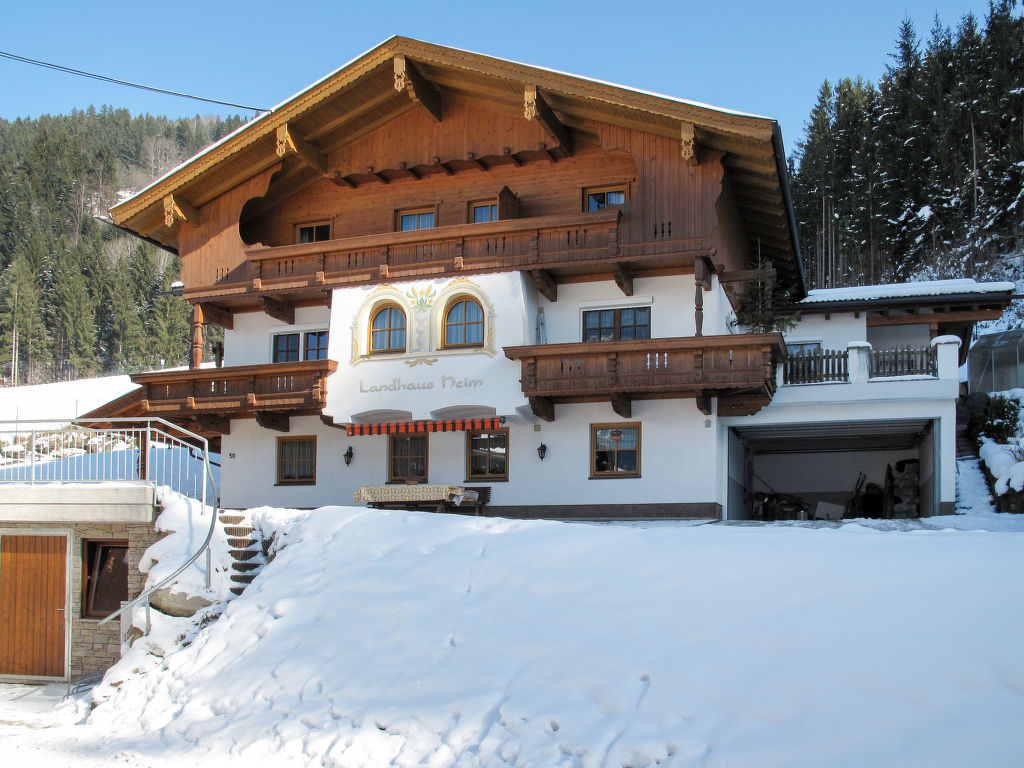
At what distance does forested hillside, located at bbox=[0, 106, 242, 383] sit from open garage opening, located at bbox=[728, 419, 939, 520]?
6622 centimetres

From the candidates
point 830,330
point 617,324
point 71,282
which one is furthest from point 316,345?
point 71,282

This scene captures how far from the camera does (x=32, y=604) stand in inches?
728

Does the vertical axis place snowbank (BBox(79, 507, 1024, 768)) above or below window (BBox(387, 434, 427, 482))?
below

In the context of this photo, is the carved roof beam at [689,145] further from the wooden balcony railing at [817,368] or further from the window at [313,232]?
the window at [313,232]

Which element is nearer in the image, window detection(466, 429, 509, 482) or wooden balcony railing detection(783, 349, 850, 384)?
wooden balcony railing detection(783, 349, 850, 384)

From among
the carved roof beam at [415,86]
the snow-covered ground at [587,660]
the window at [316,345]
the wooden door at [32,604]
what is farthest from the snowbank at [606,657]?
the carved roof beam at [415,86]

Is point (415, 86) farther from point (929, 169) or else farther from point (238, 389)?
point (929, 169)

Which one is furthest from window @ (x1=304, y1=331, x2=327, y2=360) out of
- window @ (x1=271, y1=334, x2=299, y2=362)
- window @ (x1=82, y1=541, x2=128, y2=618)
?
window @ (x1=82, y1=541, x2=128, y2=618)

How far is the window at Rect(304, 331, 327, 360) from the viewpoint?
2538cm

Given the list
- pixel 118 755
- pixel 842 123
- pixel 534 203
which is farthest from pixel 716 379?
pixel 842 123

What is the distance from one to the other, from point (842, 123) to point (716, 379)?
45427 mm

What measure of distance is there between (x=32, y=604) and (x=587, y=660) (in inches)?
506

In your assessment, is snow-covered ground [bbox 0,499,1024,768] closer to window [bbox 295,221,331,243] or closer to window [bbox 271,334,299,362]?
window [bbox 271,334,299,362]

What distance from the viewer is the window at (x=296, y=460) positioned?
24858mm
